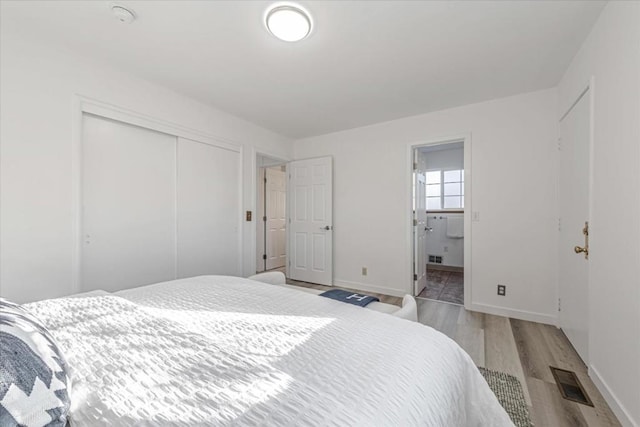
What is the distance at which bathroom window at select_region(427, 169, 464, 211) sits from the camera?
17.2 ft

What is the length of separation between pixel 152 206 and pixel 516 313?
3.90m

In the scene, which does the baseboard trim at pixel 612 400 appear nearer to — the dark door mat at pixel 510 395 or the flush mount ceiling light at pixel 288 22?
the dark door mat at pixel 510 395

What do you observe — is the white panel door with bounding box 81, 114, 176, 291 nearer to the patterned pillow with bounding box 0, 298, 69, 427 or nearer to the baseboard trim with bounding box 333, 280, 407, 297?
the patterned pillow with bounding box 0, 298, 69, 427

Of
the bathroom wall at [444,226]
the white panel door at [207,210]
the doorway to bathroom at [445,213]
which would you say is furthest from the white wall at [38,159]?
the bathroom wall at [444,226]

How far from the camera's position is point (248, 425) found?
1.78 feet

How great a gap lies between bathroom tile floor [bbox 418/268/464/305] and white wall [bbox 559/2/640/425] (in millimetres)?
1721

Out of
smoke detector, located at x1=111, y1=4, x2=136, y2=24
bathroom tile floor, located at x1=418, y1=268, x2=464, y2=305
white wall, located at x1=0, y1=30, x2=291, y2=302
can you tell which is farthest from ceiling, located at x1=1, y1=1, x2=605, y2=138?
bathroom tile floor, located at x1=418, y1=268, x2=464, y2=305

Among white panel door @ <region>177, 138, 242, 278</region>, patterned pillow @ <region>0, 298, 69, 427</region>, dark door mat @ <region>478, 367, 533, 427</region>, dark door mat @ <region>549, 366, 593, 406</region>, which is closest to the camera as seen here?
patterned pillow @ <region>0, 298, 69, 427</region>

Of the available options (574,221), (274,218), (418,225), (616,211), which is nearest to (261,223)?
(274,218)

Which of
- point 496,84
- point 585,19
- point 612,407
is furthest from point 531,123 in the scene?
point 612,407

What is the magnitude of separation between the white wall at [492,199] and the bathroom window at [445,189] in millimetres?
2325

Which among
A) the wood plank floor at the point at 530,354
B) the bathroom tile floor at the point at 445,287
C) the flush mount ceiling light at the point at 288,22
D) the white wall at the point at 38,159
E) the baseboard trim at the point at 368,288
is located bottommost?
the bathroom tile floor at the point at 445,287

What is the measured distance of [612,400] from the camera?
58.3 inches

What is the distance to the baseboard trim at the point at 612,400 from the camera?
4.35ft
